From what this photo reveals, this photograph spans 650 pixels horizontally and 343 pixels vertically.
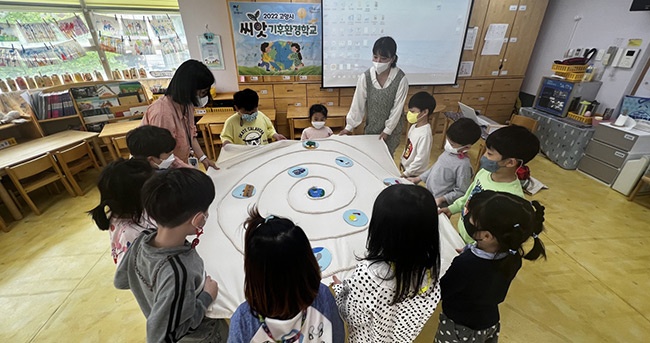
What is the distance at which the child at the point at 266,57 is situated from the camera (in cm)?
401

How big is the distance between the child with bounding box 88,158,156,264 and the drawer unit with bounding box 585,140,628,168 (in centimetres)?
494

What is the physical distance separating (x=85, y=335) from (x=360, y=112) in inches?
109

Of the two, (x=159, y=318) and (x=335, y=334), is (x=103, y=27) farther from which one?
(x=335, y=334)

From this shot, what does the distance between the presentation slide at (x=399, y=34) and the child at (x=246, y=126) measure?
2.20 metres

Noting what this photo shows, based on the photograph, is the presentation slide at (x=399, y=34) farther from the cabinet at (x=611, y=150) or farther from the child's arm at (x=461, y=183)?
the child's arm at (x=461, y=183)

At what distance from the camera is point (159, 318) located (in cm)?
84

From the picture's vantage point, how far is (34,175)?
3053 millimetres

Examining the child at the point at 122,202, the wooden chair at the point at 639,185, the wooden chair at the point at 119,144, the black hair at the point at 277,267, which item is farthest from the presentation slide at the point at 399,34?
the black hair at the point at 277,267

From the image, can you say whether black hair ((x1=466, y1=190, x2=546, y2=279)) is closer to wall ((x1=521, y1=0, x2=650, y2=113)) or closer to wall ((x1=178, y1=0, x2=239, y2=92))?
wall ((x1=178, y1=0, x2=239, y2=92))

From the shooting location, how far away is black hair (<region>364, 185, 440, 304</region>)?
0.85 meters

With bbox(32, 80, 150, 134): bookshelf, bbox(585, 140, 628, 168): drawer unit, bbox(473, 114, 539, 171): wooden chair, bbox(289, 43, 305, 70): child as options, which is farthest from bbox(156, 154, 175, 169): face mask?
bbox(585, 140, 628, 168): drawer unit

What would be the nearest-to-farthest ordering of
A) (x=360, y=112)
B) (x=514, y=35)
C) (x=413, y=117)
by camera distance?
(x=413, y=117) < (x=360, y=112) < (x=514, y=35)

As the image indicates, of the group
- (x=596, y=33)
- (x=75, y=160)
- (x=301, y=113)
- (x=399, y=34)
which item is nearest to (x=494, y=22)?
(x=596, y=33)

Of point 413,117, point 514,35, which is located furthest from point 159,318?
point 514,35
